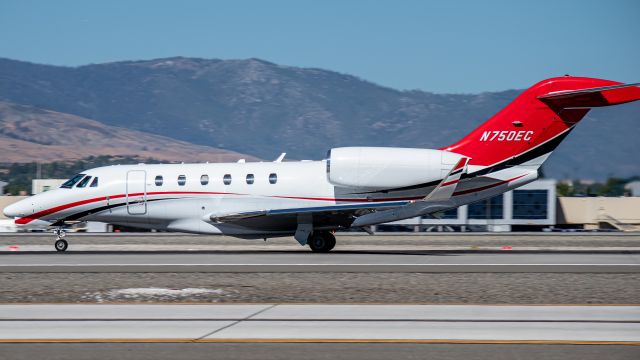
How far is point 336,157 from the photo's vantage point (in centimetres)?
2978

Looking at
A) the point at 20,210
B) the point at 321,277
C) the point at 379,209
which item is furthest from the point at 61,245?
the point at 321,277

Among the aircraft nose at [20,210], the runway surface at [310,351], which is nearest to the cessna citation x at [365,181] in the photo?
the aircraft nose at [20,210]

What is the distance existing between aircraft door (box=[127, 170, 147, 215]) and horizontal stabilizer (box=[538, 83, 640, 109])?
14.3m

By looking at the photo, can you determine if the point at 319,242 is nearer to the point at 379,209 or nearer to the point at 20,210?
the point at 379,209

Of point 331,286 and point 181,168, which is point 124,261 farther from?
point 331,286

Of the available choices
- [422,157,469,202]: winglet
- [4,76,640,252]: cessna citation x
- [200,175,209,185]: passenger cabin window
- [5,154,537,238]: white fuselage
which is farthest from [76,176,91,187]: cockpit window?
[422,157,469,202]: winglet

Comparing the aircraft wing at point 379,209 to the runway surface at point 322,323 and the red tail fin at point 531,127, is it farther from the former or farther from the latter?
the runway surface at point 322,323

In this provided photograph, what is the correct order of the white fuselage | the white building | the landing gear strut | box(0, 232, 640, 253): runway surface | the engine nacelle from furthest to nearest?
the white building < box(0, 232, 640, 253): runway surface < the landing gear strut < the white fuselage < the engine nacelle

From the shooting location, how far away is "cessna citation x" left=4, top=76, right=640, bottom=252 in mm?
29266

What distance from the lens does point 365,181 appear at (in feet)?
96.8

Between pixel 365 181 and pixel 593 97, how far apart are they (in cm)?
814

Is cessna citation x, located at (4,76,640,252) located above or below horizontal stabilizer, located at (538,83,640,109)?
below

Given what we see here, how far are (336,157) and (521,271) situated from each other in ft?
28.5

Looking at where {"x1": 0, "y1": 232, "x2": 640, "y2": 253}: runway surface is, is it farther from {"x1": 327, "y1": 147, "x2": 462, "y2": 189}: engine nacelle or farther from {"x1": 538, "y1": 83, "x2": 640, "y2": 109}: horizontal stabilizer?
{"x1": 538, "y1": 83, "x2": 640, "y2": 109}: horizontal stabilizer
